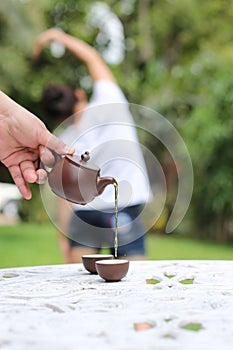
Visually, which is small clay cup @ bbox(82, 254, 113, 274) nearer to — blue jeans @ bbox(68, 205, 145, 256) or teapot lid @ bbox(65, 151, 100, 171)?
teapot lid @ bbox(65, 151, 100, 171)

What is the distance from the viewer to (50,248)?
7.49 m

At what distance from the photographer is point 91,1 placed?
10922mm

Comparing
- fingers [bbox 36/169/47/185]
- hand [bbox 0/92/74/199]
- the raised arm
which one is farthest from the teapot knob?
the raised arm

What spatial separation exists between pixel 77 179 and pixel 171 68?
11400 millimetres

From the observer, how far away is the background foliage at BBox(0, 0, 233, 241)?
8.09 m

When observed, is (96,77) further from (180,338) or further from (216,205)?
(216,205)

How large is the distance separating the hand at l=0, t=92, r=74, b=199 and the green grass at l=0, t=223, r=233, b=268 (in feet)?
12.7

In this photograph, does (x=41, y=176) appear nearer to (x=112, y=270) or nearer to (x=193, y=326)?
(x=112, y=270)

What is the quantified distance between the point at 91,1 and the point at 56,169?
31.5ft

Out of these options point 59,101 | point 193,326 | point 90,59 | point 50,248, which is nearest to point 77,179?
point 193,326

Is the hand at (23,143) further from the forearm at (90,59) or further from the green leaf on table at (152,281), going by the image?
the forearm at (90,59)

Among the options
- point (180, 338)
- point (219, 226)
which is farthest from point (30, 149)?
point (219, 226)

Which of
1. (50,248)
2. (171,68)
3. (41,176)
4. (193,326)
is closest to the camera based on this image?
(193,326)

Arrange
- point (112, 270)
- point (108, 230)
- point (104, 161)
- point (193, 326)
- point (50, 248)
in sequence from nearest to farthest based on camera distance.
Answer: point (193, 326)
point (112, 270)
point (104, 161)
point (108, 230)
point (50, 248)
